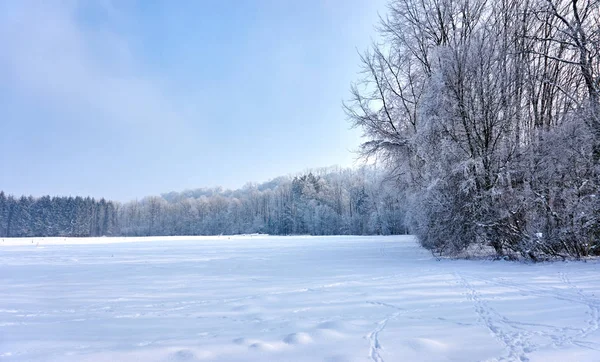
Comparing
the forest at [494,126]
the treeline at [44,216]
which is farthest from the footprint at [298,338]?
the treeline at [44,216]

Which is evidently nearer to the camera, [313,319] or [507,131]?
[313,319]

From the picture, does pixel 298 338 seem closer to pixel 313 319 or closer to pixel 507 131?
pixel 313 319

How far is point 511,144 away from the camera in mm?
11336

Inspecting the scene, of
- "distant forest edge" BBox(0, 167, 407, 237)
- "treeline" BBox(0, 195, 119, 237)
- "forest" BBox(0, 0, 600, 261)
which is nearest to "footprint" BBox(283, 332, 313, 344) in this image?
"forest" BBox(0, 0, 600, 261)

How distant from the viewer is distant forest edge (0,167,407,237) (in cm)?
6359

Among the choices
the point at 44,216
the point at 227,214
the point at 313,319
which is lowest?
the point at 313,319

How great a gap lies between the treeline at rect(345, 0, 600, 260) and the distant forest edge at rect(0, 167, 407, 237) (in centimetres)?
3729

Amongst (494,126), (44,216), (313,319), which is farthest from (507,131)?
(44,216)

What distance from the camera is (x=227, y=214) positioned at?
89.4 meters

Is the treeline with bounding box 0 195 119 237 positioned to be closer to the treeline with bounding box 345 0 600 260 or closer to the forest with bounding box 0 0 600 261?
the forest with bounding box 0 0 600 261

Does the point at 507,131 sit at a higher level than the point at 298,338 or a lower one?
higher

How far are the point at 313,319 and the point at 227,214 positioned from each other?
87637 mm

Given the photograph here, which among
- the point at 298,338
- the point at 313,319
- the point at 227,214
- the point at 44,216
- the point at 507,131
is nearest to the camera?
the point at 298,338

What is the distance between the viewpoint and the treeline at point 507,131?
10094 millimetres
